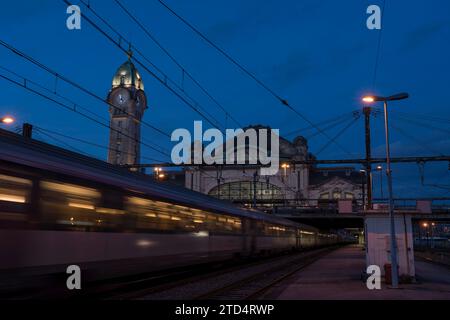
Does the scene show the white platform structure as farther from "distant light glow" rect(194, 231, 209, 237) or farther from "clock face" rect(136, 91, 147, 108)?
"clock face" rect(136, 91, 147, 108)

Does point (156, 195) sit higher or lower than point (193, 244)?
higher

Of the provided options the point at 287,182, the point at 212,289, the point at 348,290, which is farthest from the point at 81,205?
the point at 287,182

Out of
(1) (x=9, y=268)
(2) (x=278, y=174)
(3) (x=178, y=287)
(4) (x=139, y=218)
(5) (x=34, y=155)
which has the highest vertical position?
(2) (x=278, y=174)

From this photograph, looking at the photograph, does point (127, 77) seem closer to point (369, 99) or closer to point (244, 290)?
point (369, 99)

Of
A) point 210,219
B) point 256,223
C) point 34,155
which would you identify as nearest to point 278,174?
point 256,223

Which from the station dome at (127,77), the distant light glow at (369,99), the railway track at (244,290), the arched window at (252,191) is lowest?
the railway track at (244,290)

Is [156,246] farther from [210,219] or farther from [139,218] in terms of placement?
[210,219]

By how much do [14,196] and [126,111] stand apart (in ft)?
286

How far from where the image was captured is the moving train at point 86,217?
9.91 m

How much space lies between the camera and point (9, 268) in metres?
9.57

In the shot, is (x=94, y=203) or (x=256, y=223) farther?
(x=256, y=223)

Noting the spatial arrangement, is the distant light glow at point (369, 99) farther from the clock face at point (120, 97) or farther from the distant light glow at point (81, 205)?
the clock face at point (120, 97)

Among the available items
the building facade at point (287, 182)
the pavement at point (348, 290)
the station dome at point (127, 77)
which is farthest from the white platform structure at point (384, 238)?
the station dome at point (127, 77)

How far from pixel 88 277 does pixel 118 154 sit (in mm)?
82379
